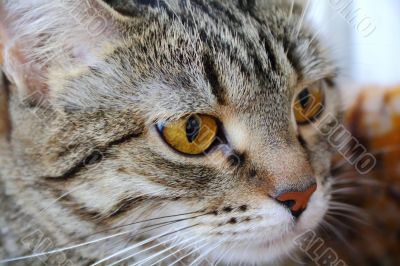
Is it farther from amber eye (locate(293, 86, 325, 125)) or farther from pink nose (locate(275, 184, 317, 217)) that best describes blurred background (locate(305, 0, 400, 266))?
pink nose (locate(275, 184, 317, 217))

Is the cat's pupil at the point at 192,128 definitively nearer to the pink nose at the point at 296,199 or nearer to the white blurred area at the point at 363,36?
the pink nose at the point at 296,199

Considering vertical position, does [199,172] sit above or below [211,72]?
below

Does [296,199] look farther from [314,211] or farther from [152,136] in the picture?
[152,136]

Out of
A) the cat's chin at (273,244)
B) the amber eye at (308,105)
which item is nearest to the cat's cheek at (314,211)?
the cat's chin at (273,244)

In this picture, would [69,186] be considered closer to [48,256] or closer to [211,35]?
[48,256]

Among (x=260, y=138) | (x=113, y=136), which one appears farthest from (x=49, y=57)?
(x=260, y=138)

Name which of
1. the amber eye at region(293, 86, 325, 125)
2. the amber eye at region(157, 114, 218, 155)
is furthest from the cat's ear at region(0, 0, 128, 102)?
the amber eye at region(293, 86, 325, 125)
